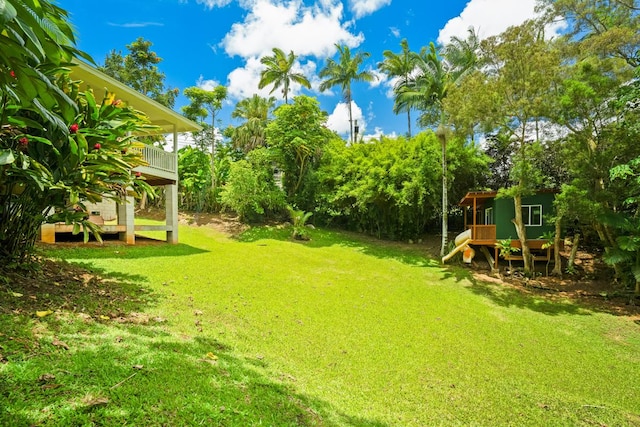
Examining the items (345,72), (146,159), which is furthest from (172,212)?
(345,72)

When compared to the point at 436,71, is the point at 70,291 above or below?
below

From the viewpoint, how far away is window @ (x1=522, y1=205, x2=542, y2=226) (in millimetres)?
13336

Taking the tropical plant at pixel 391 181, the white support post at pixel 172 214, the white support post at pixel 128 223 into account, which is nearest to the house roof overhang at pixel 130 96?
the white support post at pixel 172 214

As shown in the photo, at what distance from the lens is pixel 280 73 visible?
78.2 ft

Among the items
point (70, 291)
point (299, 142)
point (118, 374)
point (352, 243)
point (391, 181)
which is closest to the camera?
point (118, 374)

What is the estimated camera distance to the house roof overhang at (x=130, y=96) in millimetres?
8680

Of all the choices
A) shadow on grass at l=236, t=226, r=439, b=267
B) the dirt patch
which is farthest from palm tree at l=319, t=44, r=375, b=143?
the dirt patch

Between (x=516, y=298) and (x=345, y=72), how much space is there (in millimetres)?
21542

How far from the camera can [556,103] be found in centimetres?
978

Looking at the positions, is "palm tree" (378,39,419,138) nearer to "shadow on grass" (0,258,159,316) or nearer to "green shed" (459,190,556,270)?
"green shed" (459,190,556,270)

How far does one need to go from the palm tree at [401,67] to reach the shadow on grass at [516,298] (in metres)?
15.0

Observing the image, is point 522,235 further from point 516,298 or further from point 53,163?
point 53,163

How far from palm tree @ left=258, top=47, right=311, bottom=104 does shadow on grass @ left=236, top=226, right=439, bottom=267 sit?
1200cm

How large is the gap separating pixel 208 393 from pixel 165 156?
1036 cm
